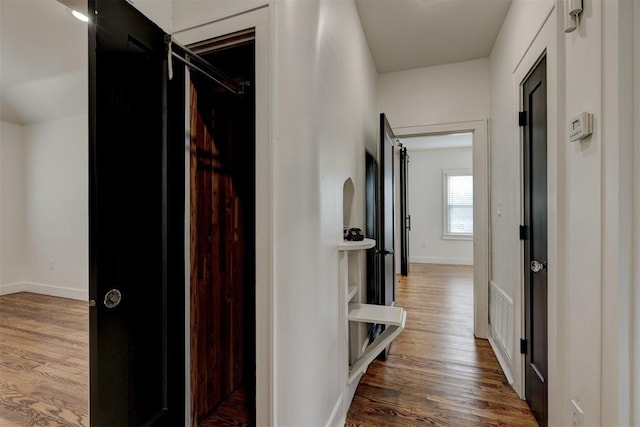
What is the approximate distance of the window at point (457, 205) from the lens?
7.01m

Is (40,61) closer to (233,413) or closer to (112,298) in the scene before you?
(112,298)

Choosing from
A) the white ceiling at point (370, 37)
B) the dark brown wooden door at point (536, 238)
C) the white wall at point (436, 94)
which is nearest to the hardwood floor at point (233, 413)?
the dark brown wooden door at point (536, 238)

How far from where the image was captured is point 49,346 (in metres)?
2.72

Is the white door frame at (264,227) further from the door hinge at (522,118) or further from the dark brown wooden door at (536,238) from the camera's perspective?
the door hinge at (522,118)

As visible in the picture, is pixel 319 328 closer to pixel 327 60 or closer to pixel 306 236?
pixel 306 236

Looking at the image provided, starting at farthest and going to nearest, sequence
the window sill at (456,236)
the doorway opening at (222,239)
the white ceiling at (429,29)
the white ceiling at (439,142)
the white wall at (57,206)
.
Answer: the window sill at (456,236) → the white ceiling at (439,142) → the white wall at (57,206) → the white ceiling at (429,29) → the doorway opening at (222,239)

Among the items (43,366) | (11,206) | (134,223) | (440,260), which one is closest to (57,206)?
(11,206)

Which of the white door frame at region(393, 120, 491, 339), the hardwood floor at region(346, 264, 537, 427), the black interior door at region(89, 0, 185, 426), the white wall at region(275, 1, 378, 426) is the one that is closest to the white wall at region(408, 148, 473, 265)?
the hardwood floor at region(346, 264, 537, 427)

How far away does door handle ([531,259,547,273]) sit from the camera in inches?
67.7

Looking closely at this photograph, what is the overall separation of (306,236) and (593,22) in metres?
1.40

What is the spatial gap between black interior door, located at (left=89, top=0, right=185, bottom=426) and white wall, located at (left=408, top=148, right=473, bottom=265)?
676 cm

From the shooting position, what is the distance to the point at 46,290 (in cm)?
444

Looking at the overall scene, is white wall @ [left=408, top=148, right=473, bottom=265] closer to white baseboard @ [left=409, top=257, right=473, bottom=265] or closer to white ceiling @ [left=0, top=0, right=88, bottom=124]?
white baseboard @ [left=409, top=257, right=473, bottom=265]

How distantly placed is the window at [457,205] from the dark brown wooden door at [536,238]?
532cm
